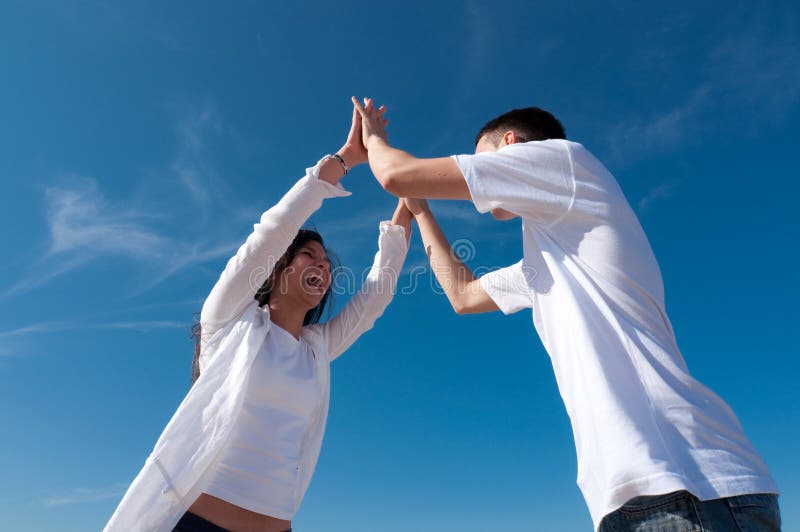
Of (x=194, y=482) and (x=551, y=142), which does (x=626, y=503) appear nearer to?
(x=551, y=142)

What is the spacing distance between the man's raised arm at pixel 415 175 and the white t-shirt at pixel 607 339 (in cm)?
10

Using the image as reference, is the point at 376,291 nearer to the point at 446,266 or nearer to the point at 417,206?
the point at 417,206

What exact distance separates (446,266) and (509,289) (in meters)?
1.10

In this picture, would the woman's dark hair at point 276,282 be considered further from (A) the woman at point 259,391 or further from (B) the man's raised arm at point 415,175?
(B) the man's raised arm at point 415,175

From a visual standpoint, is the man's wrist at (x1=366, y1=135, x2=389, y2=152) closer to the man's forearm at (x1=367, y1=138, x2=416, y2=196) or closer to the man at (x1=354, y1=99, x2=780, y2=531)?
the man's forearm at (x1=367, y1=138, x2=416, y2=196)

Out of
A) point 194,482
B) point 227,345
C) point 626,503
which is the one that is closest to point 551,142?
point 626,503

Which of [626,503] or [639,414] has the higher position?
[639,414]

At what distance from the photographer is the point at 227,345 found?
4754mm

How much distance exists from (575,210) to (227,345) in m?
3.11

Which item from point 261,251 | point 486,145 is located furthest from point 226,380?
point 486,145

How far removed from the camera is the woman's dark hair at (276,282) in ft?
17.6

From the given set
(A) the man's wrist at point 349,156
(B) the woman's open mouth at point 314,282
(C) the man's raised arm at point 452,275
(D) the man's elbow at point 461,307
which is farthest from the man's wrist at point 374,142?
(B) the woman's open mouth at point 314,282

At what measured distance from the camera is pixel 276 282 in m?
5.69

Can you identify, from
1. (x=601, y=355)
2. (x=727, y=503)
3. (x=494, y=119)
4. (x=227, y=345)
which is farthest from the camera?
(x=227, y=345)
